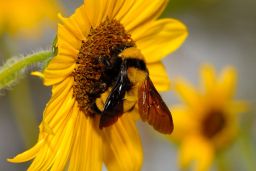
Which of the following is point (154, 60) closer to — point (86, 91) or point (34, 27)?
point (86, 91)

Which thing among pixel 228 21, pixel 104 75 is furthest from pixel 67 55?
pixel 228 21

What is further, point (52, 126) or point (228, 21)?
point (228, 21)

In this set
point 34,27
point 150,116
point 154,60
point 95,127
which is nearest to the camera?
point 150,116

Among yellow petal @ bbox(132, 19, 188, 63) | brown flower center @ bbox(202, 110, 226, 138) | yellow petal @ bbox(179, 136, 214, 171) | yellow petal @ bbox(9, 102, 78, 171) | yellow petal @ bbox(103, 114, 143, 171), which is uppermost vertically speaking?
yellow petal @ bbox(132, 19, 188, 63)

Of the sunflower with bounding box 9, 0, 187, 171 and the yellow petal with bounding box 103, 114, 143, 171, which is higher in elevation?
the sunflower with bounding box 9, 0, 187, 171

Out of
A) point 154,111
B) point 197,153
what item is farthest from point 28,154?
point 197,153

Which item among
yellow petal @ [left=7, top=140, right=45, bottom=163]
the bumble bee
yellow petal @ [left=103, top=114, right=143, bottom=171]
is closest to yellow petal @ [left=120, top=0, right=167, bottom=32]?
the bumble bee

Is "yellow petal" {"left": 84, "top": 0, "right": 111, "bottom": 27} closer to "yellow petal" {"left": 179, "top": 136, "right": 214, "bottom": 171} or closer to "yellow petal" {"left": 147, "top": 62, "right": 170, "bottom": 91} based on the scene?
"yellow petal" {"left": 147, "top": 62, "right": 170, "bottom": 91}
